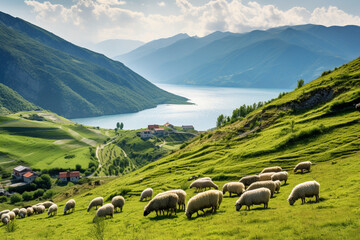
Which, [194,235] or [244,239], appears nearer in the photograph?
[244,239]

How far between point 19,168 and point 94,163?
138 ft

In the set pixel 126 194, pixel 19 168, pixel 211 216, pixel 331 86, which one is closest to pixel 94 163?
pixel 19 168

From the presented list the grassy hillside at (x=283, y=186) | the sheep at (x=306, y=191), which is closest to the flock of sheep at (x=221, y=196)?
the sheep at (x=306, y=191)

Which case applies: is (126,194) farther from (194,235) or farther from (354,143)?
(354,143)

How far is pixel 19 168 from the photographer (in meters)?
149

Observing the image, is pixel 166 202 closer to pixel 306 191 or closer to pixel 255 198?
pixel 255 198

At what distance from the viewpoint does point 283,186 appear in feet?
99.0

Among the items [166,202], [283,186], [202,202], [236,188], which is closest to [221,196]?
[202,202]

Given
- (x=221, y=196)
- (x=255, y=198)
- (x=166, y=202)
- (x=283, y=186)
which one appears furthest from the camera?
(x=283, y=186)

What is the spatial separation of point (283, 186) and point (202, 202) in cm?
→ 1275

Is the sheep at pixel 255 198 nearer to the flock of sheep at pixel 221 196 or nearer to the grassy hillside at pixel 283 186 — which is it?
the flock of sheep at pixel 221 196

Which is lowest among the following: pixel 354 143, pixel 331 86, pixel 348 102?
pixel 354 143

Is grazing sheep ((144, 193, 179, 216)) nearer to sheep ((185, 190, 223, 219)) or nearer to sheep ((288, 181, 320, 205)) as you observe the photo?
sheep ((185, 190, 223, 219))

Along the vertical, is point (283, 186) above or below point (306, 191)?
below
